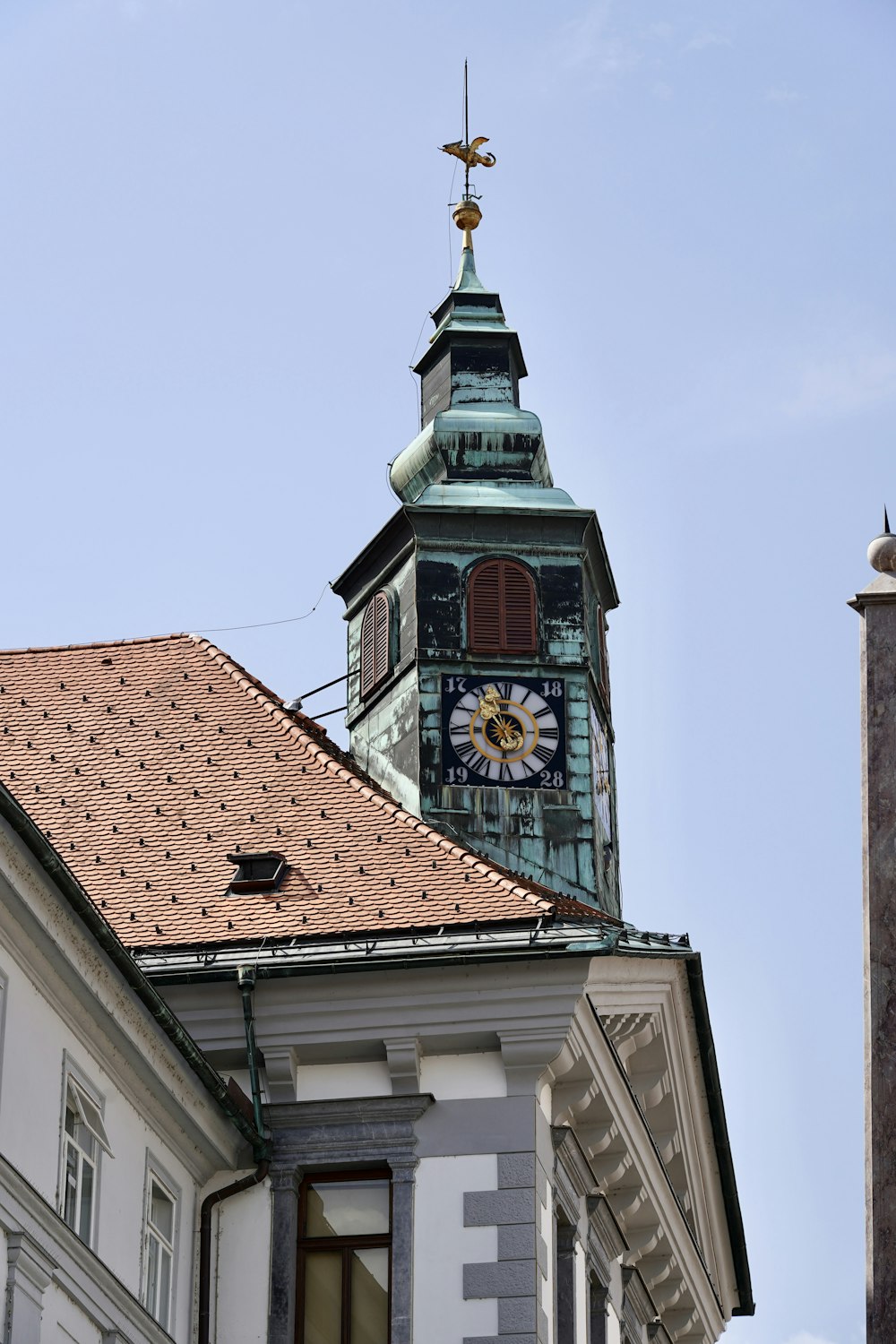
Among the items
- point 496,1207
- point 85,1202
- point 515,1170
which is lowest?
point 85,1202

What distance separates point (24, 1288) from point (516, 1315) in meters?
3.87

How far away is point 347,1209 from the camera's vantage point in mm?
19281

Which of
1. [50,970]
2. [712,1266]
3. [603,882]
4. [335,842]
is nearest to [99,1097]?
[50,970]

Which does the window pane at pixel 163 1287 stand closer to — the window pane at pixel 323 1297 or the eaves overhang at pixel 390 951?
the window pane at pixel 323 1297

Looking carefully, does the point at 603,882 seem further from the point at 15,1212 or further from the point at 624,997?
the point at 15,1212

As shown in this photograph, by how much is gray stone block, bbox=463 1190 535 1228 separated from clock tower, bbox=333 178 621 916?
8.84 m

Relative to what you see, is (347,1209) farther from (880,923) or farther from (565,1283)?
(880,923)

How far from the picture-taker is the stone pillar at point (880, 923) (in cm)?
1398

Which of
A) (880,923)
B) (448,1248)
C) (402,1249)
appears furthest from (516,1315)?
(880,923)

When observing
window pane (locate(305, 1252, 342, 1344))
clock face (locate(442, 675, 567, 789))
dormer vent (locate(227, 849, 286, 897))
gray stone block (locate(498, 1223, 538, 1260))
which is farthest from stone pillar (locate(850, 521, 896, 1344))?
clock face (locate(442, 675, 567, 789))

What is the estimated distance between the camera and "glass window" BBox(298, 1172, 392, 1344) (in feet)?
61.7

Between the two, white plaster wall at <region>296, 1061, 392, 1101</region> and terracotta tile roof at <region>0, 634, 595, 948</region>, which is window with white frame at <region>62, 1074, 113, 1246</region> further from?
terracotta tile roof at <region>0, 634, 595, 948</region>

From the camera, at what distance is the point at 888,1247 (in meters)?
14.0

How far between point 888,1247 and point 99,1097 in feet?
17.7
